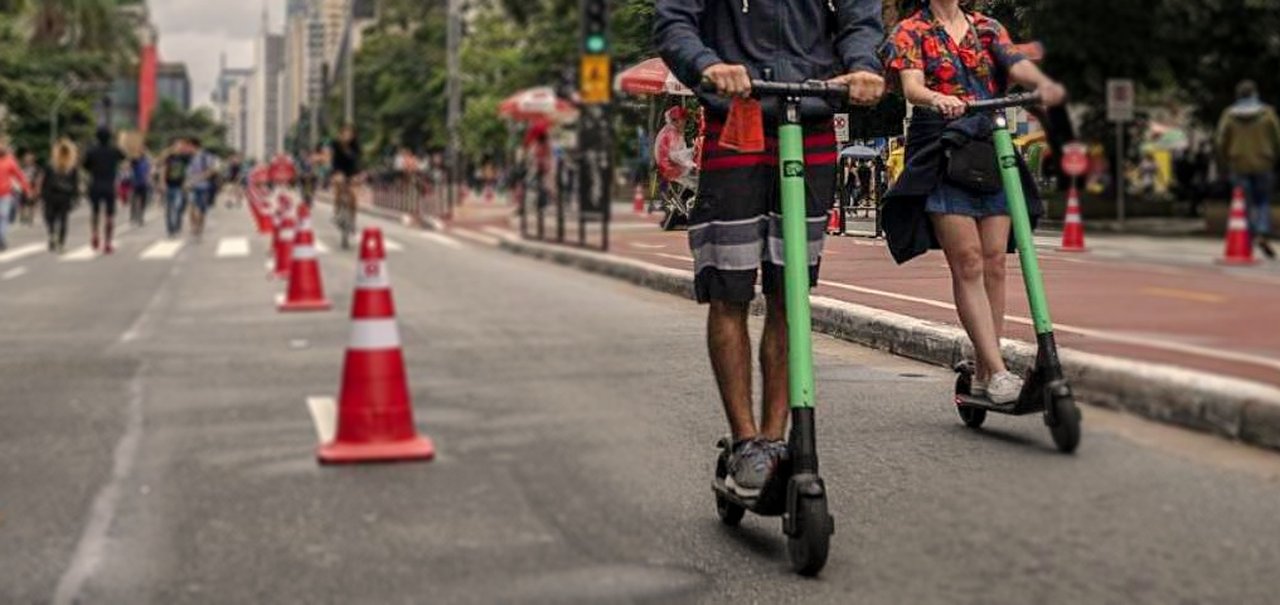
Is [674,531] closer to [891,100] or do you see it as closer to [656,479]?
[656,479]

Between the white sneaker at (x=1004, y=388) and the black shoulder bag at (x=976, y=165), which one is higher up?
the black shoulder bag at (x=976, y=165)

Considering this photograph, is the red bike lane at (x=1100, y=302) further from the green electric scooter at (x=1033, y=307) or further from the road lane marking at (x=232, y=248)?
the road lane marking at (x=232, y=248)

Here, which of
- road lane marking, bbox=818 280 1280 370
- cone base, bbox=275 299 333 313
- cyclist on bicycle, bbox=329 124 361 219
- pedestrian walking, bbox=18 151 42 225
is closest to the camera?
road lane marking, bbox=818 280 1280 370

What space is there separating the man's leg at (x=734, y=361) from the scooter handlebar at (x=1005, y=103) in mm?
140

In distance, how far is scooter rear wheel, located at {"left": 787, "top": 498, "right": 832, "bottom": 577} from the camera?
0.77m

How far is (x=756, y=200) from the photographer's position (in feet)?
2.61

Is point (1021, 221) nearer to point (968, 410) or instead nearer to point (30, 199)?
point (968, 410)

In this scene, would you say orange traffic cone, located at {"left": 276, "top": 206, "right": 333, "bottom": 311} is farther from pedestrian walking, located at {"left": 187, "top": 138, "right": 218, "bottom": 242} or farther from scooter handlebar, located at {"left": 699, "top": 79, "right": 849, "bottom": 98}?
scooter handlebar, located at {"left": 699, "top": 79, "right": 849, "bottom": 98}

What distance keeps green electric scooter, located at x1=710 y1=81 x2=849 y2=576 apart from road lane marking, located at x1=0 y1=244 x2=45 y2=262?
1579 inches

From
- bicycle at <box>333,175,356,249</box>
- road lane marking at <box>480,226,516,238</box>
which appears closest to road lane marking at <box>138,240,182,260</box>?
bicycle at <box>333,175,356,249</box>

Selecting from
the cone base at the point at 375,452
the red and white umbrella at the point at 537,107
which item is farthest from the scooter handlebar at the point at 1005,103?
the red and white umbrella at the point at 537,107

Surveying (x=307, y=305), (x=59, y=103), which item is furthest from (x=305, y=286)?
(x=59, y=103)

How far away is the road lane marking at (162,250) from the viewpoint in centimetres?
4181

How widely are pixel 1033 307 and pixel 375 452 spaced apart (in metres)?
33.7
